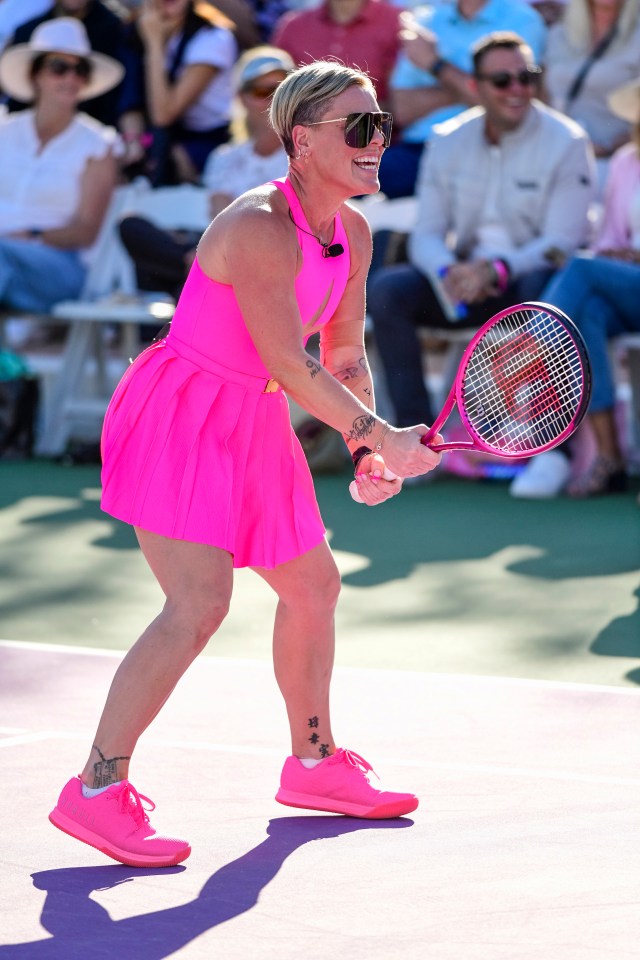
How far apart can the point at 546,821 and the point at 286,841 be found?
1.87ft

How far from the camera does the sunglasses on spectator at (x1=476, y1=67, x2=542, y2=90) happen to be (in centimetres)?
811

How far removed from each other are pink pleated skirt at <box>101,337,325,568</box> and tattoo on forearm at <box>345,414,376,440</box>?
0.87 ft

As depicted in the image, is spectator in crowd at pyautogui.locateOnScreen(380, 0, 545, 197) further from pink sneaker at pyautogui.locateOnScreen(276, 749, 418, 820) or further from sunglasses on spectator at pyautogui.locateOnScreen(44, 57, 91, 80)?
pink sneaker at pyautogui.locateOnScreen(276, 749, 418, 820)

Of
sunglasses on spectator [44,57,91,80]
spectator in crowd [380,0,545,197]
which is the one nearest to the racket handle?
spectator in crowd [380,0,545,197]

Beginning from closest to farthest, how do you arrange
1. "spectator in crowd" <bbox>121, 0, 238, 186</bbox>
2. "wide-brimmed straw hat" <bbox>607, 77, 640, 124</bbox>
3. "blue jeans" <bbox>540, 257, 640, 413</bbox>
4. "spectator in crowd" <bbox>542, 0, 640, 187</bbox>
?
1. "blue jeans" <bbox>540, 257, 640, 413</bbox>
2. "wide-brimmed straw hat" <bbox>607, 77, 640, 124</bbox>
3. "spectator in crowd" <bbox>542, 0, 640, 187</bbox>
4. "spectator in crowd" <bbox>121, 0, 238, 186</bbox>

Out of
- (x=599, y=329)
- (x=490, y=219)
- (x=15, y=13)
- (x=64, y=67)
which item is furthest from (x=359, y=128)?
(x=15, y=13)

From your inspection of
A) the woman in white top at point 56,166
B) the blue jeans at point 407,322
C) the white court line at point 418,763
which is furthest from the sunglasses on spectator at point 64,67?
the white court line at point 418,763

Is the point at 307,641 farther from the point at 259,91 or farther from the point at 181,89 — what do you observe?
the point at 181,89

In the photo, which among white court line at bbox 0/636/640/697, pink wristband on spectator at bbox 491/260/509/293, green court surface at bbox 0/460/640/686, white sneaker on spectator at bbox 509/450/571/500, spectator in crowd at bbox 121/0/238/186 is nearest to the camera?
white court line at bbox 0/636/640/697

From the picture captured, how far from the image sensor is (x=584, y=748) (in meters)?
4.18

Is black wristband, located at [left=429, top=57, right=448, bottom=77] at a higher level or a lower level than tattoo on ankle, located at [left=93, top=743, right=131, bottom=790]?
higher

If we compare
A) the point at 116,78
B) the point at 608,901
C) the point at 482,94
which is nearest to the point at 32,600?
the point at 608,901

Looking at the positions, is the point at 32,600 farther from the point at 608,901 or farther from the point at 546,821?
the point at 608,901

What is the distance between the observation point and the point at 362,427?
11.2ft
